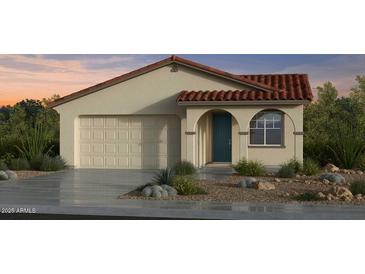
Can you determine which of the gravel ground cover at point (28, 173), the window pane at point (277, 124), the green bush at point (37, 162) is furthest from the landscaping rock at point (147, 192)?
the window pane at point (277, 124)

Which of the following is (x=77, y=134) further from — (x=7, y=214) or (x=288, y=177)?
(x=7, y=214)

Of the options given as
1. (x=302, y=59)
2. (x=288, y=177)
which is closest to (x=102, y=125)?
(x=288, y=177)

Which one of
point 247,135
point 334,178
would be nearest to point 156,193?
point 334,178

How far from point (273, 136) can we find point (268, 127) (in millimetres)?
460

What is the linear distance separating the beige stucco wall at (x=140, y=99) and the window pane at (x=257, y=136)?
2.31 metres

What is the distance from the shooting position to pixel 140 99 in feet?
73.1

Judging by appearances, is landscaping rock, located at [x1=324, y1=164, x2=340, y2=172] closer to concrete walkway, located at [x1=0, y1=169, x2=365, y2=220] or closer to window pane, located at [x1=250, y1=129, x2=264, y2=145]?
window pane, located at [x1=250, y1=129, x2=264, y2=145]

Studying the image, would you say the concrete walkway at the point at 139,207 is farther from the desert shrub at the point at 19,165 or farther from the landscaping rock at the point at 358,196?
the desert shrub at the point at 19,165

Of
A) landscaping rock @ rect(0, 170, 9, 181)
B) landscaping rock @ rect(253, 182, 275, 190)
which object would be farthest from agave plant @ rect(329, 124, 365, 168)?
landscaping rock @ rect(0, 170, 9, 181)

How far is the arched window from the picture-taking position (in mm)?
22359

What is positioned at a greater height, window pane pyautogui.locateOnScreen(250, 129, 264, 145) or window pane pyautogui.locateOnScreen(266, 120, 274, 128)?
window pane pyautogui.locateOnScreen(266, 120, 274, 128)

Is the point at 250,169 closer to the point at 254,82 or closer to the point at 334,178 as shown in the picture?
the point at 334,178

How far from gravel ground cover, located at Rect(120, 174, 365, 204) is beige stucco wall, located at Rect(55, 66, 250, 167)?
565 centimetres

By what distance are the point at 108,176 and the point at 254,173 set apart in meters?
5.40
